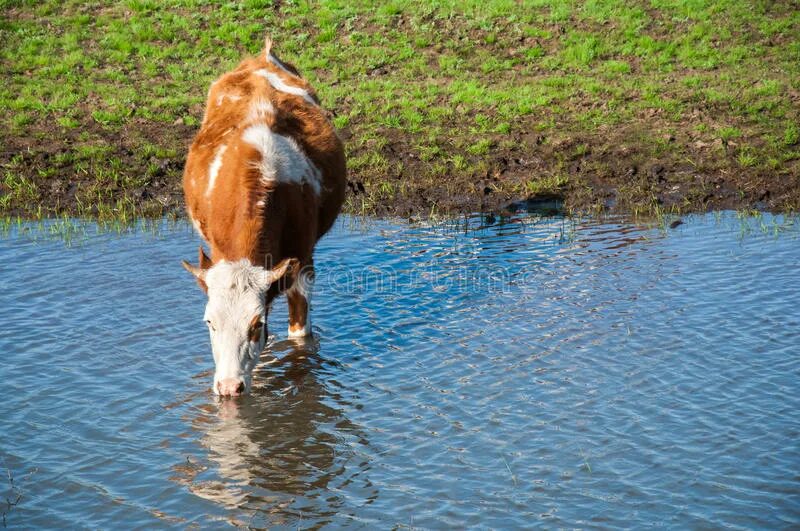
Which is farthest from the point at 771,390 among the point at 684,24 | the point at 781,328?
the point at 684,24

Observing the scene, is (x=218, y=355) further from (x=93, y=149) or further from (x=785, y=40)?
(x=785, y=40)

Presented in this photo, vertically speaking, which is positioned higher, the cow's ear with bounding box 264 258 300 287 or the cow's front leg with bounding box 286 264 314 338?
the cow's ear with bounding box 264 258 300 287

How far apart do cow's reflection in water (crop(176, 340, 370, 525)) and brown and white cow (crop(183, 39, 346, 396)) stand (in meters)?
0.47

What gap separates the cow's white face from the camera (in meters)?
8.19

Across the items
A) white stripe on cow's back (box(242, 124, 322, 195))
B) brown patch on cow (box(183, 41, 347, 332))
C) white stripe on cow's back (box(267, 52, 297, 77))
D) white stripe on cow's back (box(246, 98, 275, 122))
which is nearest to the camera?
brown patch on cow (box(183, 41, 347, 332))

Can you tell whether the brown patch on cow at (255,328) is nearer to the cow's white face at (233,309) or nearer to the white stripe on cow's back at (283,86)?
the cow's white face at (233,309)

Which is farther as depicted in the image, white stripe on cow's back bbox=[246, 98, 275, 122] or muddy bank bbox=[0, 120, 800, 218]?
muddy bank bbox=[0, 120, 800, 218]

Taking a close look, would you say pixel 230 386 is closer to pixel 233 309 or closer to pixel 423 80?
pixel 233 309

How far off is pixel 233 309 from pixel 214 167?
1.71 m

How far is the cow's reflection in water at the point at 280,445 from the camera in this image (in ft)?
24.1

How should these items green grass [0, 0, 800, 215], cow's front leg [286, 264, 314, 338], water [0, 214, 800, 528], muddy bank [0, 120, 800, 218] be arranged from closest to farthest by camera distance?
water [0, 214, 800, 528]
cow's front leg [286, 264, 314, 338]
muddy bank [0, 120, 800, 218]
green grass [0, 0, 800, 215]

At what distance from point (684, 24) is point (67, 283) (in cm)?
1409

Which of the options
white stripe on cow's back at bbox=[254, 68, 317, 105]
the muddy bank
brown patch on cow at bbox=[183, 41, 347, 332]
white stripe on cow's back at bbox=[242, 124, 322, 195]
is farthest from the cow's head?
the muddy bank

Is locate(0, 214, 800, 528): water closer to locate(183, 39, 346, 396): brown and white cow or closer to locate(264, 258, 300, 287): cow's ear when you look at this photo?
locate(183, 39, 346, 396): brown and white cow
